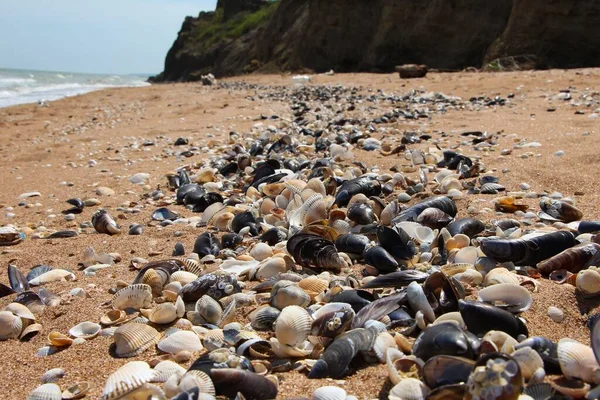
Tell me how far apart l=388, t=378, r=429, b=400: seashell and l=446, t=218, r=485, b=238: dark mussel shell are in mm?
1510

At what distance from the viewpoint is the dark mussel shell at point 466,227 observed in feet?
10.3

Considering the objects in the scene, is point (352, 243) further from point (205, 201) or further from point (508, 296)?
point (205, 201)

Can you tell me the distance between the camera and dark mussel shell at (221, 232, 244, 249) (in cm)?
355

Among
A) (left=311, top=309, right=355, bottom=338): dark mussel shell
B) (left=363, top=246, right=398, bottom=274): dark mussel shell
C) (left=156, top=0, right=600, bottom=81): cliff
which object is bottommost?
(left=311, top=309, right=355, bottom=338): dark mussel shell

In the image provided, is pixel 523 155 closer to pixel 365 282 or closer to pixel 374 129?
pixel 374 129

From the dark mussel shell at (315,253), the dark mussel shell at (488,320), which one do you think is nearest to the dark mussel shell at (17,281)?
the dark mussel shell at (315,253)

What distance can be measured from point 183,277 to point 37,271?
3.45 ft

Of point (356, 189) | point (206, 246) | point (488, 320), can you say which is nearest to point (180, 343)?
point (488, 320)

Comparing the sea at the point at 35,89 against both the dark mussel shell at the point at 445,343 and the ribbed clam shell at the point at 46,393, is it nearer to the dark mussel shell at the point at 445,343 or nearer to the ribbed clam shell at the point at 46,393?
the ribbed clam shell at the point at 46,393

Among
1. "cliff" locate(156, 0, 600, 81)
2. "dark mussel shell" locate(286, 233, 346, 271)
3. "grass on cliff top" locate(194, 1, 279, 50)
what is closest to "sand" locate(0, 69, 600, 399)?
"dark mussel shell" locate(286, 233, 346, 271)

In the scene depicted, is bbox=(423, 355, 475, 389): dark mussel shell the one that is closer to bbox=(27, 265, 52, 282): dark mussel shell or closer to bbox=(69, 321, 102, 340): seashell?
bbox=(69, 321, 102, 340): seashell

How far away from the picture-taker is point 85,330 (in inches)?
97.7

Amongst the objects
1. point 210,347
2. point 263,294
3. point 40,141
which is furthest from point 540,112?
point 40,141

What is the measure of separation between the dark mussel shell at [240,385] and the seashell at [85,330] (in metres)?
0.87
